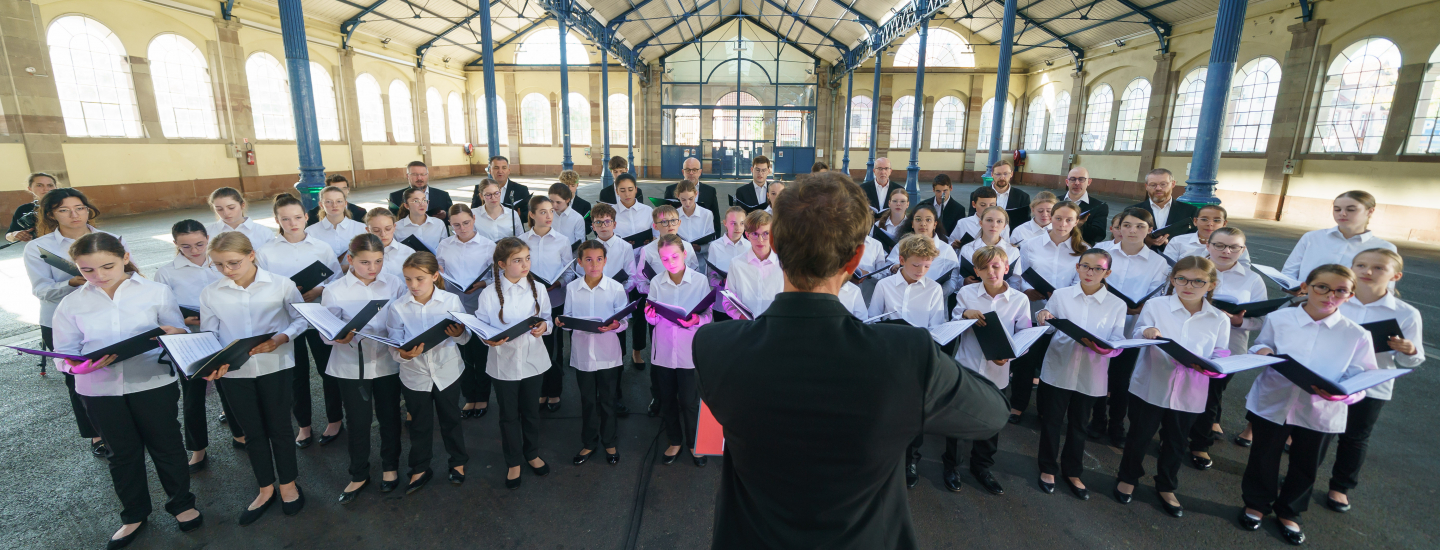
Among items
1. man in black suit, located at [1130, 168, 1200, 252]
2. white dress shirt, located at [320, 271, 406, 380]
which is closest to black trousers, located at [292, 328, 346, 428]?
white dress shirt, located at [320, 271, 406, 380]

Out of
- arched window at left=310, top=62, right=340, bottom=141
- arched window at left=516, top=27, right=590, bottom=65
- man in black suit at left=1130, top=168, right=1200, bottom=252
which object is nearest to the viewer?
man in black suit at left=1130, top=168, right=1200, bottom=252

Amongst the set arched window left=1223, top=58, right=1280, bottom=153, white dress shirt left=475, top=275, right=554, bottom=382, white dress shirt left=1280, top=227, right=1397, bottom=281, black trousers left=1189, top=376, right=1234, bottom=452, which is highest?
arched window left=1223, top=58, right=1280, bottom=153

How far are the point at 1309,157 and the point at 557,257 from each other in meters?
18.7

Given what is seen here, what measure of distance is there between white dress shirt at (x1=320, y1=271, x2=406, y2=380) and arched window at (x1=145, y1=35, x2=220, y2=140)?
16725 mm

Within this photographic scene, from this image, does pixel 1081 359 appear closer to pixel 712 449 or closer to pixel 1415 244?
pixel 712 449

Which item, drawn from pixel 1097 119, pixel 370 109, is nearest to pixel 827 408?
pixel 370 109

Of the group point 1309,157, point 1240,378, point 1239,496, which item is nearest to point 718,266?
point 1239,496

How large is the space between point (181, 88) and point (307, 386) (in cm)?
1677

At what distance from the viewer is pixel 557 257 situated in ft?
16.4

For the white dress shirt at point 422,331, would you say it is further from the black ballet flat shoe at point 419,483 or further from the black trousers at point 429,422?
the black ballet flat shoe at point 419,483

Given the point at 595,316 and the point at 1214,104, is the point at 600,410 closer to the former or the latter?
the point at 595,316

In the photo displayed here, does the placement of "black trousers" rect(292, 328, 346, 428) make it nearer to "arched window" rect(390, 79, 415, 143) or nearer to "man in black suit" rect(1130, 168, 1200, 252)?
"man in black suit" rect(1130, 168, 1200, 252)

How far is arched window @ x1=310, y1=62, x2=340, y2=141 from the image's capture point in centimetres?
1991

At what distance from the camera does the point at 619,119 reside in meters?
29.7
